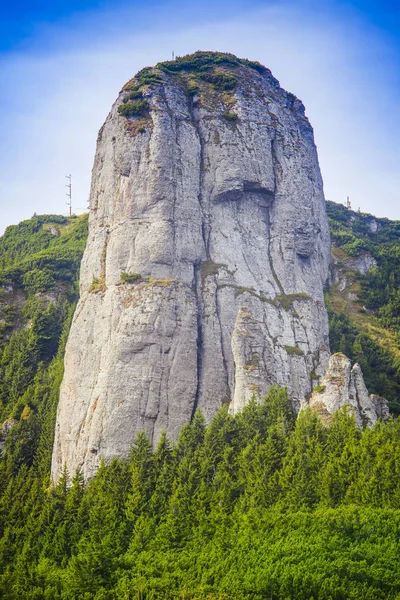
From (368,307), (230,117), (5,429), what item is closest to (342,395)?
(5,429)

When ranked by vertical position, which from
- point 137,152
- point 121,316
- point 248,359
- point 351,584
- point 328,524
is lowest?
point 351,584

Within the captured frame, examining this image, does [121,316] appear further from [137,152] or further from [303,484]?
[303,484]

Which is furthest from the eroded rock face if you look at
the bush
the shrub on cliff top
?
the shrub on cliff top

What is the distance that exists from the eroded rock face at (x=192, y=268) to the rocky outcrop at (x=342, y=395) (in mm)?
5328

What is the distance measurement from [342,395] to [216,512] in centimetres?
1536

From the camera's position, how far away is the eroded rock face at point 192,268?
65.6 m

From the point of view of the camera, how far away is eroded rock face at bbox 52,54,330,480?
65.6 meters

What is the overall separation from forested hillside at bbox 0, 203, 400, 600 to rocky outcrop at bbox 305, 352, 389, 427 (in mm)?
2018

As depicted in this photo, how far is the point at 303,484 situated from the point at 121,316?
26580mm

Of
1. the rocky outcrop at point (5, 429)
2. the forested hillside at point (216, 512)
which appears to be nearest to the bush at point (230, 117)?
the forested hillside at point (216, 512)

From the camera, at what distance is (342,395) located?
2346 inches

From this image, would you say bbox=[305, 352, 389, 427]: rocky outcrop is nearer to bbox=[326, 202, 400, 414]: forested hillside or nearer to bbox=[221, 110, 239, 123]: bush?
bbox=[326, 202, 400, 414]: forested hillside

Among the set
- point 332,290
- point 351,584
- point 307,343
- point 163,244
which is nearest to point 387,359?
point 307,343

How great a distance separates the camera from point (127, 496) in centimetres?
5638
